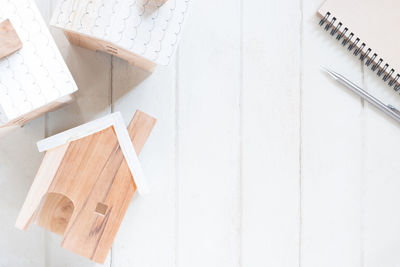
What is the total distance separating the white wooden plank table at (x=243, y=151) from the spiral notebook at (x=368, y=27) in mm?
20

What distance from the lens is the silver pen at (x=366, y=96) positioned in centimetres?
74

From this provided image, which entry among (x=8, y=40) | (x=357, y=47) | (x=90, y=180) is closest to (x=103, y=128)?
(x=90, y=180)

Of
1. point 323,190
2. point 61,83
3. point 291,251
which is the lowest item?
point 291,251

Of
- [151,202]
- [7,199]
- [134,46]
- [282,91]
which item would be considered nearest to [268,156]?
[282,91]

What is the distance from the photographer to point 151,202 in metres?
0.71

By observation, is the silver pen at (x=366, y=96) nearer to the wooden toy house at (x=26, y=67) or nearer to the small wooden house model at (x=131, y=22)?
the small wooden house model at (x=131, y=22)

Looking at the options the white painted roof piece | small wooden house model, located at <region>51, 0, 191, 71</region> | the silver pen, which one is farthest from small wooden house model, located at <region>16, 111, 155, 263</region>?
the silver pen

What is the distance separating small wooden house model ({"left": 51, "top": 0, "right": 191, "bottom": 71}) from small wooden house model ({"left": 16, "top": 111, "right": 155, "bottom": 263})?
12cm

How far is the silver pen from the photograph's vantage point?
2.43 feet

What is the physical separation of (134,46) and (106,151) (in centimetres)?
16

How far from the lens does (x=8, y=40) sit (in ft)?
1.53

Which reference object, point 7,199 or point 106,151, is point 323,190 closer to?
point 106,151

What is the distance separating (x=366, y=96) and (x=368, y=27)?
0.39 ft

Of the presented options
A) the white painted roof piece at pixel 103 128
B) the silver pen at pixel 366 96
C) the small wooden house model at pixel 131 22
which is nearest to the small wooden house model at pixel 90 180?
the white painted roof piece at pixel 103 128
